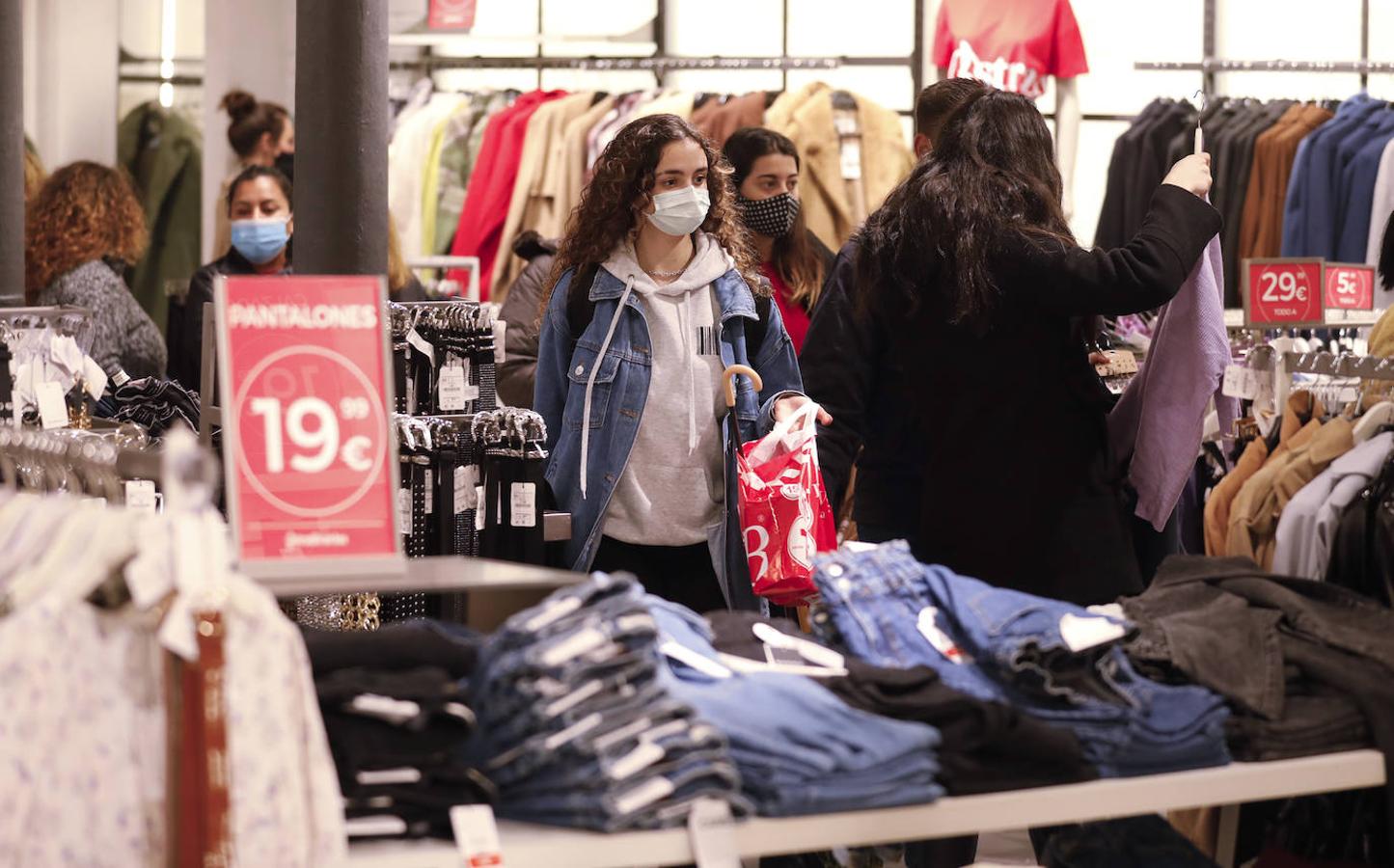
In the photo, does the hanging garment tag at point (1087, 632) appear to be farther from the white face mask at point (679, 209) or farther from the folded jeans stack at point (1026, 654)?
the white face mask at point (679, 209)

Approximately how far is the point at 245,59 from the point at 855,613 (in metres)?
7.07

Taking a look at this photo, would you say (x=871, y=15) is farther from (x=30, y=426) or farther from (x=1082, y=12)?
(x=30, y=426)

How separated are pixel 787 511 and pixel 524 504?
576mm

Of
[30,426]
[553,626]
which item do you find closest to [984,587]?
[553,626]

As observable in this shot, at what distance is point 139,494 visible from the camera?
375cm

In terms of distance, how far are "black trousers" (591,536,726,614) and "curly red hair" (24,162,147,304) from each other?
3.26m

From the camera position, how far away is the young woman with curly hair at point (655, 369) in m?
3.86

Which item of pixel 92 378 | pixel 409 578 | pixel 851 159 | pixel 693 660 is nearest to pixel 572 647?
pixel 409 578

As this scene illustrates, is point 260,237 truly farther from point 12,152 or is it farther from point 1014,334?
point 1014,334

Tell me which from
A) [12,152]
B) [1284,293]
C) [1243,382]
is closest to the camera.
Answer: [1243,382]

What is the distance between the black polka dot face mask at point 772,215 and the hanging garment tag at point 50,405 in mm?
2059

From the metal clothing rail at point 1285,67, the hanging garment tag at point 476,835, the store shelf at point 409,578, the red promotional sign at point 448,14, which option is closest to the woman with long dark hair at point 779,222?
the store shelf at point 409,578

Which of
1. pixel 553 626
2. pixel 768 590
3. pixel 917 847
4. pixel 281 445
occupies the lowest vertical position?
pixel 917 847

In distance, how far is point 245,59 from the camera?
29.1 ft
